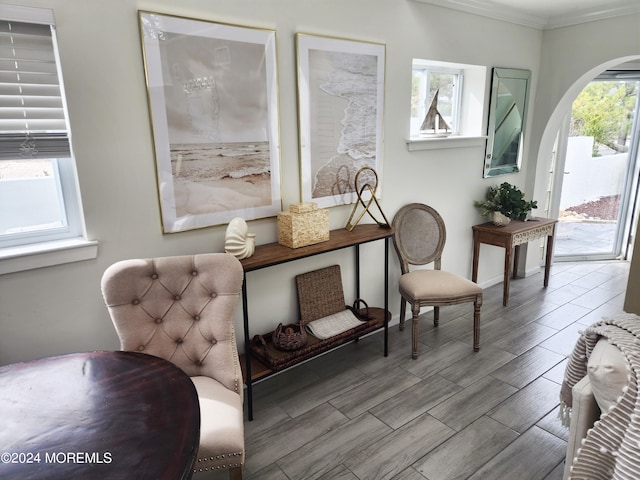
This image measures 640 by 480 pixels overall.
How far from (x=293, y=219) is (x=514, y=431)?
5.16 ft

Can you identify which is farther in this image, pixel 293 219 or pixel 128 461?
pixel 293 219

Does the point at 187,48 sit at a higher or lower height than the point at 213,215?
higher

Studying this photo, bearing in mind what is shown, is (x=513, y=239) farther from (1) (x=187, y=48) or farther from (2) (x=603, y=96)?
(1) (x=187, y=48)

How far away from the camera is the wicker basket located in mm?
2369

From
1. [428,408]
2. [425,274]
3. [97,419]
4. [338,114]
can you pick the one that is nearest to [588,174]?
[425,274]

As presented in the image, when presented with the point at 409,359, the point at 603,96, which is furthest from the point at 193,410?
the point at 603,96

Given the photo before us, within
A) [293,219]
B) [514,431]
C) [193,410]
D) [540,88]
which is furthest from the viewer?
[540,88]

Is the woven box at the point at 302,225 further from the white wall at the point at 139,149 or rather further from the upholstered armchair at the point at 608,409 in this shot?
the upholstered armchair at the point at 608,409

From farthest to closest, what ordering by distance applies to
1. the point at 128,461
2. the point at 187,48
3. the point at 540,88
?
the point at 540,88
the point at 187,48
the point at 128,461

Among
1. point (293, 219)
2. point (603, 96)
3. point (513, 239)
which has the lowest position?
point (513, 239)

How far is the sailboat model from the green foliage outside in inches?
82.1

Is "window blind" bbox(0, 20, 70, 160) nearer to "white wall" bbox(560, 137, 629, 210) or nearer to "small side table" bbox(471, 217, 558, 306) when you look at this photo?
"small side table" bbox(471, 217, 558, 306)

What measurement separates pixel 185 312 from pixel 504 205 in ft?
9.82

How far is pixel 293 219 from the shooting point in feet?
7.68
